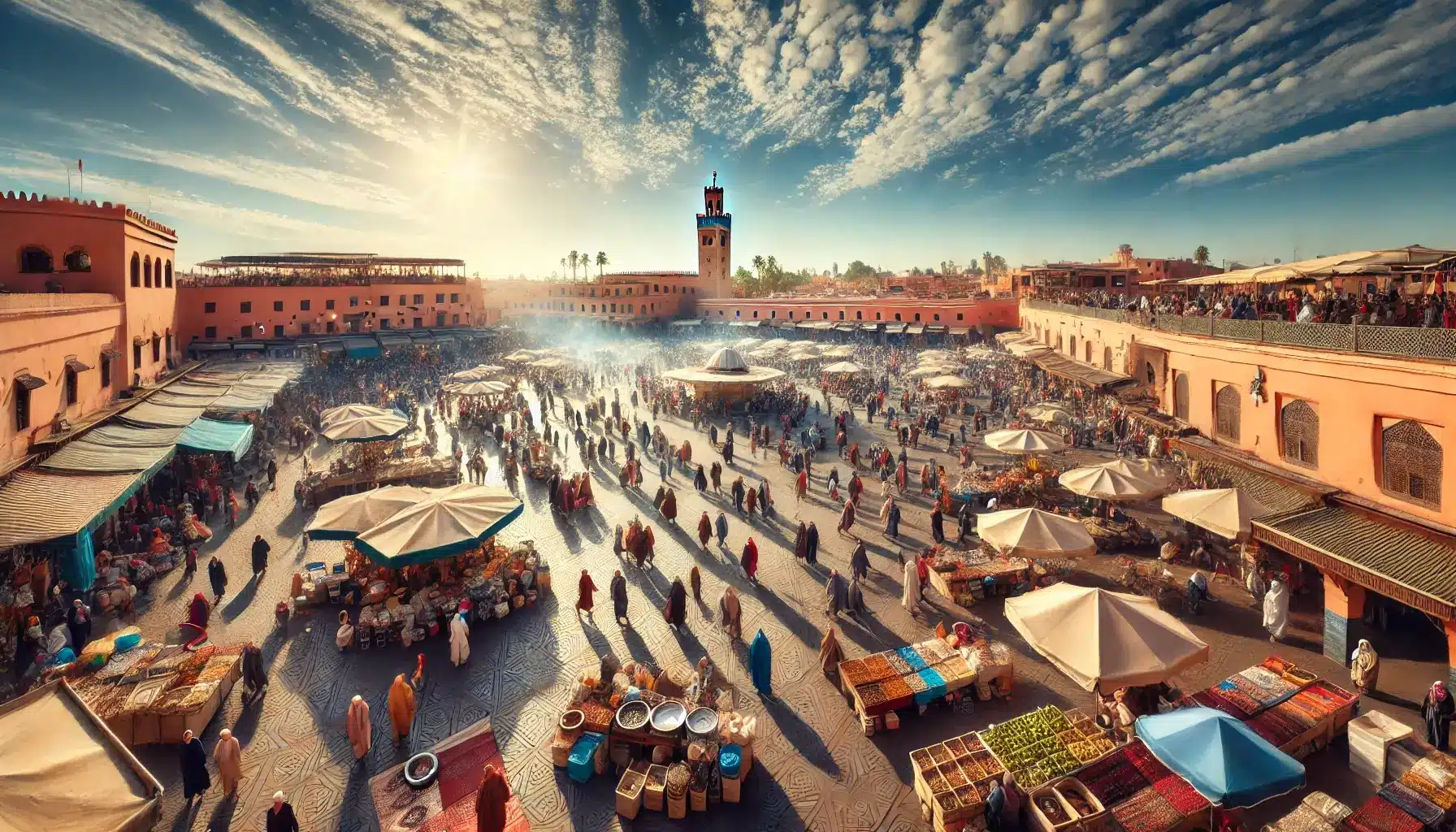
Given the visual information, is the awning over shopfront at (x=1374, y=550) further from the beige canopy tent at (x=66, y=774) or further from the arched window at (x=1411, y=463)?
the beige canopy tent at (x=66, y=774)

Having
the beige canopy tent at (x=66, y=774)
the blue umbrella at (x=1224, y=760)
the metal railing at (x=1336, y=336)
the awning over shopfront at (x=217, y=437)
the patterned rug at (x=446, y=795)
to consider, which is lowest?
the patterned rug at (x=446, y=795)

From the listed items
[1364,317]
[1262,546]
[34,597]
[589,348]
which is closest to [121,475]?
[34,597]

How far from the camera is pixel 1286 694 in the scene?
311 inches

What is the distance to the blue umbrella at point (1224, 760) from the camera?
580 cm

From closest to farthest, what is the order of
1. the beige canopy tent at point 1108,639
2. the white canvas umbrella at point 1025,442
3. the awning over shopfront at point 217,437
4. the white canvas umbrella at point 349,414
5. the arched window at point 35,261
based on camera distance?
the beige canopy tent at point 1108,639 < the awning over shopfront at point 217,437 < the white canvas umbrella at point 1025,442 < the white canvas umbrella at point 349,414 < the arched window at point 35,261

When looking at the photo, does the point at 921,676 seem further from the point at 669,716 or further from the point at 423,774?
the point at 423,774

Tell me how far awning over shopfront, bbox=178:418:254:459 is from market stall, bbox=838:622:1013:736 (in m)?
16.6

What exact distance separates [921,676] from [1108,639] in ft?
7.88

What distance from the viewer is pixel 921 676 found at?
8531mm

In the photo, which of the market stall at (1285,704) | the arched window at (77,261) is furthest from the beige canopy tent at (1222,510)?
the arched window at (77,261)

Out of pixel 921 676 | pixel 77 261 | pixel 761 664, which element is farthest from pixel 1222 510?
pixel 77 261

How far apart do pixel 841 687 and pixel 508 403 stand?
23.5 meters

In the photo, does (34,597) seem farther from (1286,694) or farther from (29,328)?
(1286,694)

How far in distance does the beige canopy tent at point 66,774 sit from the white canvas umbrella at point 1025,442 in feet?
54.4
